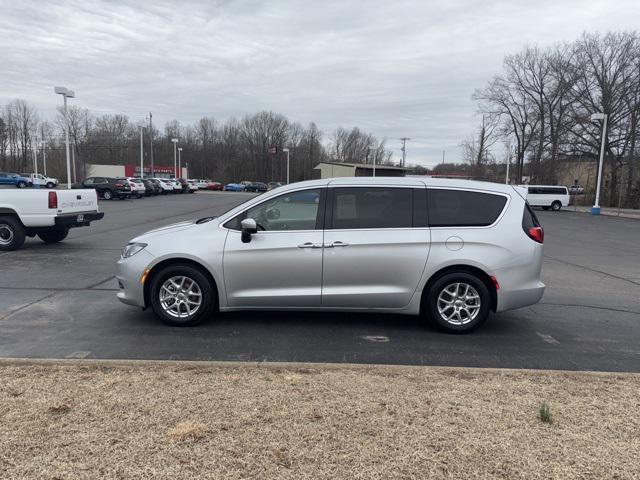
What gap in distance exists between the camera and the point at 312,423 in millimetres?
3207

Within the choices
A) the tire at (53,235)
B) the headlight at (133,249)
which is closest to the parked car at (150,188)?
the tire at (53,235)

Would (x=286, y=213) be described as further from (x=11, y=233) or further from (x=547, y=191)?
(x=547, y=191)

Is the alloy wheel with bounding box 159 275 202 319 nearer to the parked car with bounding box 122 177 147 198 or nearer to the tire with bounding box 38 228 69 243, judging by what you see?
the tire with bounding box 38 228 69 243

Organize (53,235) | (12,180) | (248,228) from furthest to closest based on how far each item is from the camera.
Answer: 1. (12,180)
2. (53,235)
3. (248,228)

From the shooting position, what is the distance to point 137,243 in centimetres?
550

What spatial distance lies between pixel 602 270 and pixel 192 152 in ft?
336

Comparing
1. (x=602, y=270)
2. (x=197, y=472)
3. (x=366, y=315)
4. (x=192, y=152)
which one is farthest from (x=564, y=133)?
(x=192, y=152)

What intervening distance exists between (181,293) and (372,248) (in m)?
2.20

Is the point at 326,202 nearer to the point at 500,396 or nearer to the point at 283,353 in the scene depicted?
the point at 283,353

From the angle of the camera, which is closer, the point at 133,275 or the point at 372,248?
the point at 372,248

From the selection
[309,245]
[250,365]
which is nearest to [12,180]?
[309,245]

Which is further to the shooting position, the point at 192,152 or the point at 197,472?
the point at 192,152

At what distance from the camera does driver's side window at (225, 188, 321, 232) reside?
17.7ft

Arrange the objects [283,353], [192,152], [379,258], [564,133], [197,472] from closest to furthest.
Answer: [197,472] < [283,353] < [379,258] < [564,133] < [192,152]
